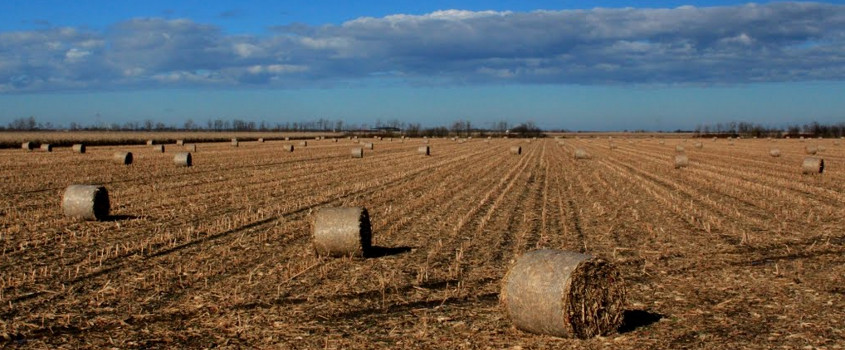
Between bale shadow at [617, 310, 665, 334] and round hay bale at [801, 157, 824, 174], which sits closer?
bale shadow at [617, 310, 665, 334]

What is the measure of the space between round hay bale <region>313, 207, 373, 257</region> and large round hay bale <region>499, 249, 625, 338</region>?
13.3 ft

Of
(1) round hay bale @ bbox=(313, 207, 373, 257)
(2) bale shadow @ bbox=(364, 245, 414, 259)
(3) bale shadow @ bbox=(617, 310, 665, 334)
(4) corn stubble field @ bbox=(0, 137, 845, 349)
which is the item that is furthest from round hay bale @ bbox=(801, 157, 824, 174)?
(3) bale shadow @ bbox=(617, 310, 665, 334)

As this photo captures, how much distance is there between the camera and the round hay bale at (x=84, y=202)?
1548 centimetres

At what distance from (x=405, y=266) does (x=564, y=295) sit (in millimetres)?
4035

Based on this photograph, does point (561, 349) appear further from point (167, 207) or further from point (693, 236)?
point (167, 207)

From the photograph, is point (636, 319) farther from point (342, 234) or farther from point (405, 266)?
point (342, 234)

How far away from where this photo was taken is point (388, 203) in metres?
19.5

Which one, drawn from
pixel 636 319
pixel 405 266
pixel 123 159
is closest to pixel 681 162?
pixel 123 159

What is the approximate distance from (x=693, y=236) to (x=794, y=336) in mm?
6559

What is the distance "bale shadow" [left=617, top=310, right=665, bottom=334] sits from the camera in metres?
7.94

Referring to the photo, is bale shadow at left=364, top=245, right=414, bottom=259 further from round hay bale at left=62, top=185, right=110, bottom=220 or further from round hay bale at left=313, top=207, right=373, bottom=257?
round hay bale at left=62, top=185, right=110, bottom=220

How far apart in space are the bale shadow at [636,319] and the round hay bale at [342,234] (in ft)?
14.3

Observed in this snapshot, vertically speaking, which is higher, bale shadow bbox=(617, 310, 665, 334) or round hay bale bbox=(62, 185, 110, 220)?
round hay bale bbox=(62, 185, 110, 220)

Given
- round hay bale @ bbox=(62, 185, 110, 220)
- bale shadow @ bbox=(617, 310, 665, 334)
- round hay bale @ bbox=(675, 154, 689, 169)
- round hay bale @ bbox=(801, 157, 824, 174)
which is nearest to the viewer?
bale shadow @ bbox=(617, 310, 665, 334)
